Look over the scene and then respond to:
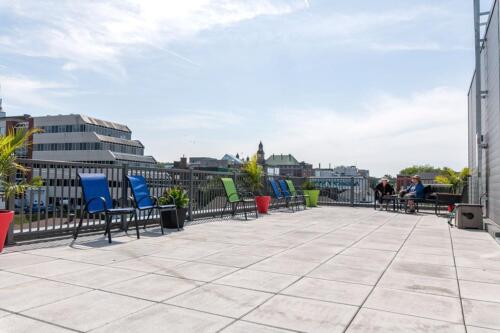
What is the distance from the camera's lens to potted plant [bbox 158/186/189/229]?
713 cm

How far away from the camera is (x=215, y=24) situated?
27.4ft

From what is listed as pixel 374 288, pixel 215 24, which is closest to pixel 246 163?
pixel 215 24

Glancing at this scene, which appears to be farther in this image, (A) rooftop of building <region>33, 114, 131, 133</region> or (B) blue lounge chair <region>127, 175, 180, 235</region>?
(A) rooftop of building <region>33, 114, 131, 133</region>

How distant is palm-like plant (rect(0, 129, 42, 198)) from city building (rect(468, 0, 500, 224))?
7864mm

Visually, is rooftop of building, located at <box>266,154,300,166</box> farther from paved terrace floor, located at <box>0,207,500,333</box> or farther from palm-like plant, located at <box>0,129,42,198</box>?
palm-like plant, located at <box>0,129,42,198</box>

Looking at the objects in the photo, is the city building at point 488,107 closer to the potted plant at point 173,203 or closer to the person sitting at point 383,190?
the person sitting at point 383,190

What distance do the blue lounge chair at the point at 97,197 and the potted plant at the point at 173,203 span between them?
1256mm

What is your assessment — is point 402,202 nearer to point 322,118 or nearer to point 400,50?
point 400,50

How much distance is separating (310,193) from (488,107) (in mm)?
6532

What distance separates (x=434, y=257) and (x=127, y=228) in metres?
4.95

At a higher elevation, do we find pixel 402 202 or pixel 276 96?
pixel 276 96

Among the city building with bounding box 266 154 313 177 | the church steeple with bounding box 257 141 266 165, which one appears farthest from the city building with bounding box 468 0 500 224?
the city building with bounding box 266 154 313 177

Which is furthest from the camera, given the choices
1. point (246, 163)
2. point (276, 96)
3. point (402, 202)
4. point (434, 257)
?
point (276, 96)

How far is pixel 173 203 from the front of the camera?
7203 millimetres
